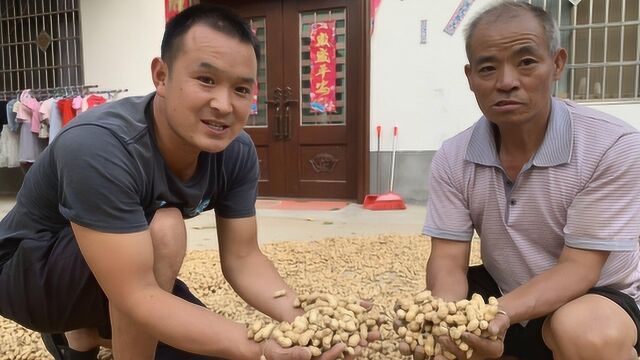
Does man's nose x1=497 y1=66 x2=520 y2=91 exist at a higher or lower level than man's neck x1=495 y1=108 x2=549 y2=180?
higher

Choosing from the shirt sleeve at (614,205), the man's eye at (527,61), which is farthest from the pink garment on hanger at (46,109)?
the shirt sleeve at (614,205)

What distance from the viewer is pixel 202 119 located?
106 centimetres

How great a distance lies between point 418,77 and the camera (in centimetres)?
397

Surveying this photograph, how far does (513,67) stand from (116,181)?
88 cm

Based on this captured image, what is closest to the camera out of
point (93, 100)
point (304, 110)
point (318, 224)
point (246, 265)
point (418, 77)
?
point (246, 265)

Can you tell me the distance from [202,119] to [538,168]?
2.50 feet

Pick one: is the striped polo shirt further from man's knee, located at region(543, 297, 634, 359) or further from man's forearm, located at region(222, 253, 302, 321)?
Result: man's forearm, located at region(222, 253, 302, 321)

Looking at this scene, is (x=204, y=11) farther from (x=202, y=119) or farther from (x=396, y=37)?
(x=396, y=37)

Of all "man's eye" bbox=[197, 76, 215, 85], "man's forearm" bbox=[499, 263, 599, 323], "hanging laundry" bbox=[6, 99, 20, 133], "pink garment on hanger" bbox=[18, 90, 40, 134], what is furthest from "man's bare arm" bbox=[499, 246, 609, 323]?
"hanging laundry" bbox=[6, 99, 20, 133]

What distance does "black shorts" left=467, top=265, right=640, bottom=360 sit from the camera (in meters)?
1.10

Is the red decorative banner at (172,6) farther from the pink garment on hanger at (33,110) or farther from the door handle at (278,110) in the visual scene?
the pink garment on hanger at (33,110)

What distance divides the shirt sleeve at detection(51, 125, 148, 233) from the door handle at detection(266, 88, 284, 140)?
3535 mm

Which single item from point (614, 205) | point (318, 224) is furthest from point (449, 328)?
point (318, 224)

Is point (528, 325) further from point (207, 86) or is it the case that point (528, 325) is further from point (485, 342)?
point (207, 86)
